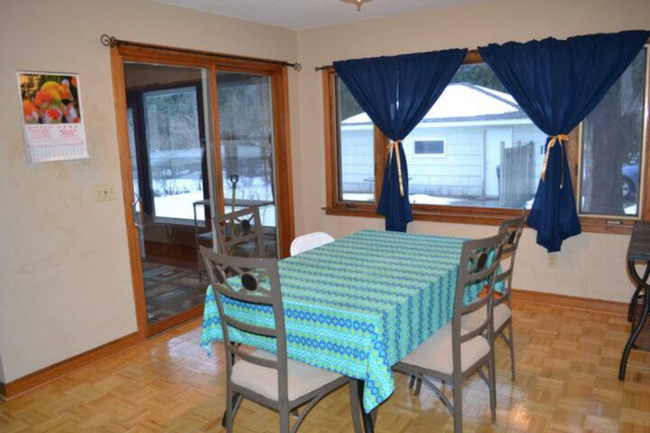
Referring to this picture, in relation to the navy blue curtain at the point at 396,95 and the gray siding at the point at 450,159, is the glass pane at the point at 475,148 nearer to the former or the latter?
the gray siding at the point at 450,159

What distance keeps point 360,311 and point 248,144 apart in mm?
3095

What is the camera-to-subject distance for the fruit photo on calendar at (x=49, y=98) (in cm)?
306

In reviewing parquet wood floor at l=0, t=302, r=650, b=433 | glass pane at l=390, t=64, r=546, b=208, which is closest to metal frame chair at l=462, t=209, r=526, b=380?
parquet wood floor at l=0, t=302, r=650, b=433

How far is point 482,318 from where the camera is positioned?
2.80 meters

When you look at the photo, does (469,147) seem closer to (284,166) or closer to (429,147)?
(429,147)

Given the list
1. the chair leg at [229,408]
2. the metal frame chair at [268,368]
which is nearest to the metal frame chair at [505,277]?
the metal frame chair at [268,368]

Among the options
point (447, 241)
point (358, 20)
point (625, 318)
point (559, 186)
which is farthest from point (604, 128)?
point (358, 20)

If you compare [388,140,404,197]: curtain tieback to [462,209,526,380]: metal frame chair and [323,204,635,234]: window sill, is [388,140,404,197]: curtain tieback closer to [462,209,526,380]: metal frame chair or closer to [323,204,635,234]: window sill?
[323,204,635,234]: window sill

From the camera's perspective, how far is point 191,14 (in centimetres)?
404

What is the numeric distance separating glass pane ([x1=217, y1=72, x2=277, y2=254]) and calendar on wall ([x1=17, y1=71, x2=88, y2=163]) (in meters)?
1.36

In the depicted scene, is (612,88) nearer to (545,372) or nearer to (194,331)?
(545,372)

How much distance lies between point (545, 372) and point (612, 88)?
7.20 ft

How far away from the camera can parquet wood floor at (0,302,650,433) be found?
2678 millimetres

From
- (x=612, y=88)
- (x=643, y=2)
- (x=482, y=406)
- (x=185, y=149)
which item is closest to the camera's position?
(x=482, y=406)
